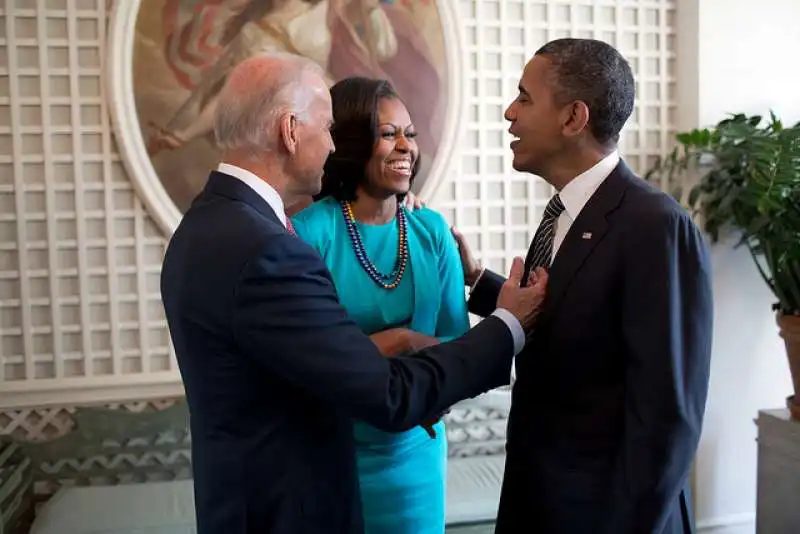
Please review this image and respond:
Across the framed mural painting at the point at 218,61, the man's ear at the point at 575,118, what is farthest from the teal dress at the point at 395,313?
the framed mural painting at the point at 218,61

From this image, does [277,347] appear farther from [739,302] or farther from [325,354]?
[739,302]

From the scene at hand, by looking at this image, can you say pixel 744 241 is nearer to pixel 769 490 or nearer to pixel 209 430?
pixel 769 490

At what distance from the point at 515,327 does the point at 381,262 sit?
1.53 ft

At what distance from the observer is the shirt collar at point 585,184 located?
1.40 metres

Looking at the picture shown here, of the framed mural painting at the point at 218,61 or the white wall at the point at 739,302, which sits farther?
the white wall at the point at 739,302

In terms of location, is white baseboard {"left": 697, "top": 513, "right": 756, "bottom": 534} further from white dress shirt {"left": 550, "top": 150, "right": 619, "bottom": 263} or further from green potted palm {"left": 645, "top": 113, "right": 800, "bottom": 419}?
white dress shirt {"left": 550, "top": 150, "right": 619, "bottom": 263}

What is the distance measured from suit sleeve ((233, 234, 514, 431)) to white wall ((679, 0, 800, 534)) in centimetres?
249

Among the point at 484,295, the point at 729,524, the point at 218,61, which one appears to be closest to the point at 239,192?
the point at 484,295

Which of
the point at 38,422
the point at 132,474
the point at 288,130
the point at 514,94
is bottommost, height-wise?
the point at 132,474

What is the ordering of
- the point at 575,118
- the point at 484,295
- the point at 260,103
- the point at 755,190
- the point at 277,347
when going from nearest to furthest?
the point at 277,347 → the point at 260,103 → the point at 575,118 → the point at 484,295 → the point at 755,190

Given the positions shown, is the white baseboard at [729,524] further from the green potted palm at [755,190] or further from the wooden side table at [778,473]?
the green potted palm at [755,190]

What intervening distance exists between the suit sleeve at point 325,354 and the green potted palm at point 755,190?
2.13 meters

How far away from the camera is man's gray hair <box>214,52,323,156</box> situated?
1259 mm

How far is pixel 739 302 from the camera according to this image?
11.2 ft
